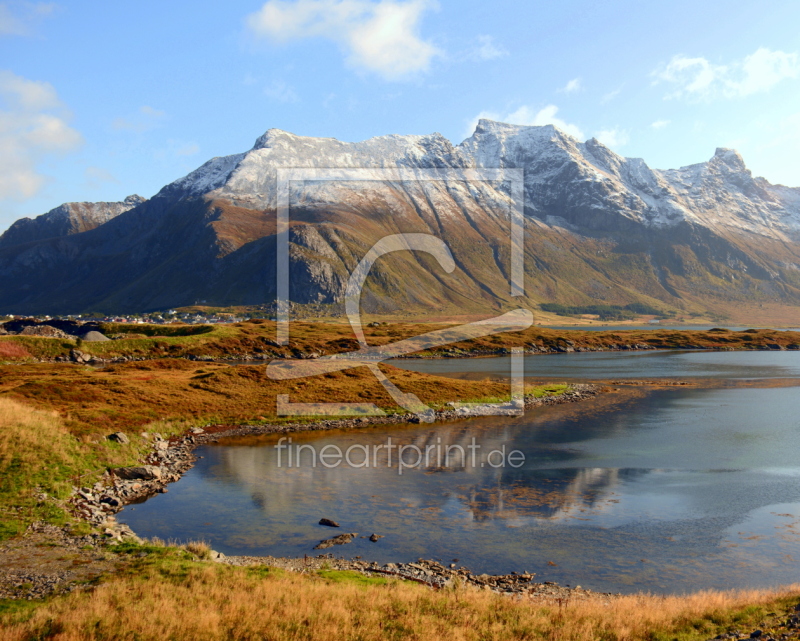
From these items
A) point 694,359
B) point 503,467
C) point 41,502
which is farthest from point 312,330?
point 41,502

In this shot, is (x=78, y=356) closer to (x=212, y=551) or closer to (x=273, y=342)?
(x=273, y=342)

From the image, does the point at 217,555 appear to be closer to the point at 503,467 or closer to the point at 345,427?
the point at 503,467

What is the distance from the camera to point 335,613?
711 inches

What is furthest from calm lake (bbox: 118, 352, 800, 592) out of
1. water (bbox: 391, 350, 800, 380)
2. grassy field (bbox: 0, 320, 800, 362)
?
grassy field (bbox: 0, 320, 800, 362)

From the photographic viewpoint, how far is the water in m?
113

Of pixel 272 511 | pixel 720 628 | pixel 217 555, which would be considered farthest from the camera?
pixel 272 511

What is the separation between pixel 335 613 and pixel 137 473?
2733cm

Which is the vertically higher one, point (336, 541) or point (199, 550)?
point (199, 550)

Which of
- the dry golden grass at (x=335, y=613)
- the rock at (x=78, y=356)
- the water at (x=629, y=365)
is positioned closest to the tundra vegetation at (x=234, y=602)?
the dry golden grass at (x=335, y=613)

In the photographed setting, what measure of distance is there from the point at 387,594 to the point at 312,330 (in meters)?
155

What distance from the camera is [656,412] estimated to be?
73188mm

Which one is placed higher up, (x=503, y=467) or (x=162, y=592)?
(x=162, y=592)

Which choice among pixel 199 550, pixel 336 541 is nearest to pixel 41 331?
pixel 199 550

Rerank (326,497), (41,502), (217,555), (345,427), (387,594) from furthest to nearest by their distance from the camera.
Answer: (345,427)
(326,497)
(41,502)
(217,555)
(387,594)
